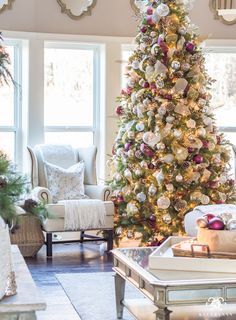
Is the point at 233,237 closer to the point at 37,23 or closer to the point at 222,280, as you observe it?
the point at 222,280

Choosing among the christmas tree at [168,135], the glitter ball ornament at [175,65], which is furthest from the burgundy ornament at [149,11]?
the glitter ball ornament at [175,65]

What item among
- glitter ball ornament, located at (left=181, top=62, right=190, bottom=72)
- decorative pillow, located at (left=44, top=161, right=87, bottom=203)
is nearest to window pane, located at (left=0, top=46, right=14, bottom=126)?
decorative pillow, located at (left=44, top=161, right=87, bottom=203)

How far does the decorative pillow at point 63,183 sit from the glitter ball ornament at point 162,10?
2.05m

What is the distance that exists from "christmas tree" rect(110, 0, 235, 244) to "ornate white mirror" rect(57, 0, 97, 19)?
3.96 feet

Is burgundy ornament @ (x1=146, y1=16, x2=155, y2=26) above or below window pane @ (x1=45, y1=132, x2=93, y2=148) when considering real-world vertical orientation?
above

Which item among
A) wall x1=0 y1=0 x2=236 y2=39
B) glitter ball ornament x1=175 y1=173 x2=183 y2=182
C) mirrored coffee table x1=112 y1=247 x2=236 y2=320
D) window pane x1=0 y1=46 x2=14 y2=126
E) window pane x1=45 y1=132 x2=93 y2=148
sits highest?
wall x1=0 y1=0 x2=236 y2=39

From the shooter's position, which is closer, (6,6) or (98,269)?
(98,269)

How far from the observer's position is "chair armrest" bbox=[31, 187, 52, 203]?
6.88m

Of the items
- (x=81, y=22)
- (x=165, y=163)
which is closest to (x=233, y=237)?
(x=165, y=163)

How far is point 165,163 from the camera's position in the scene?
686 cm

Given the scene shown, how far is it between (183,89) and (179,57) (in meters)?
0.36

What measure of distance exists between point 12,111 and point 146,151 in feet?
7.20

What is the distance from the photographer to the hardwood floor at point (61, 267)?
187 inches

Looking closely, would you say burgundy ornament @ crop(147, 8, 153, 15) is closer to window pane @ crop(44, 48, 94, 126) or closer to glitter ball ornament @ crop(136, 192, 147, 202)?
window pane @ crop(44, 48, 94, 126)
